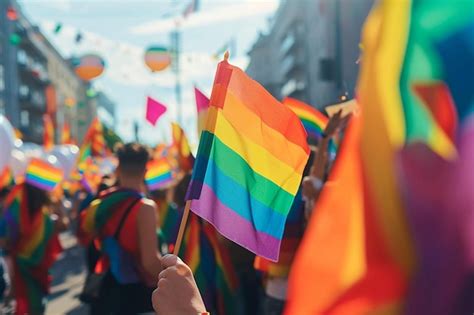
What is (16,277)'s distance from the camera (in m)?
4.91

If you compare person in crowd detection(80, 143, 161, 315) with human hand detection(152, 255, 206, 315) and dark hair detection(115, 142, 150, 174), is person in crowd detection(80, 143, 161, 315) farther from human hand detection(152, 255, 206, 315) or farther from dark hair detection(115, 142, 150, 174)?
human hand detection(152, 255, 206, 315)

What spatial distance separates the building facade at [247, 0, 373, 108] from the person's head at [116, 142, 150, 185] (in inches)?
283

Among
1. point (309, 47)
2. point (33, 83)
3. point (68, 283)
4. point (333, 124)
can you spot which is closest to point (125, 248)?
point (333, 124)

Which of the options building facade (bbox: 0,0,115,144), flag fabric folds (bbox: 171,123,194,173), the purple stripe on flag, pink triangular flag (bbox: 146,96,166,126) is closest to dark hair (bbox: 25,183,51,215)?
flag fabric folds (bbox: 171,123,194,173)

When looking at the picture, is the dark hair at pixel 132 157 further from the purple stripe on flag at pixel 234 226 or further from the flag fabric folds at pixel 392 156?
the flag fabric folds at pixel 392 156

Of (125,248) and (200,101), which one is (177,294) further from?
Answer: (125,248)

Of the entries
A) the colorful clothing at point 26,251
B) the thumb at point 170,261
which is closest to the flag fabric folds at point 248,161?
the thumb at point 170,261

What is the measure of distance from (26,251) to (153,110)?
62.2 inches

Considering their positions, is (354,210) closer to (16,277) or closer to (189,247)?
(189,247)

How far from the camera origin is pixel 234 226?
5.82 feet

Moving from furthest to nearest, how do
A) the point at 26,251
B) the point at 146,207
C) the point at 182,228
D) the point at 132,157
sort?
the point at 26,251 → the point at 132,157 → the point at 146,207 → the point at 182,228

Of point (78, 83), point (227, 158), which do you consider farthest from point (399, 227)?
point (78, 83)

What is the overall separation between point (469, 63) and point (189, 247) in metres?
3.07

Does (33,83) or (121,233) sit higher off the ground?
(121,233)
